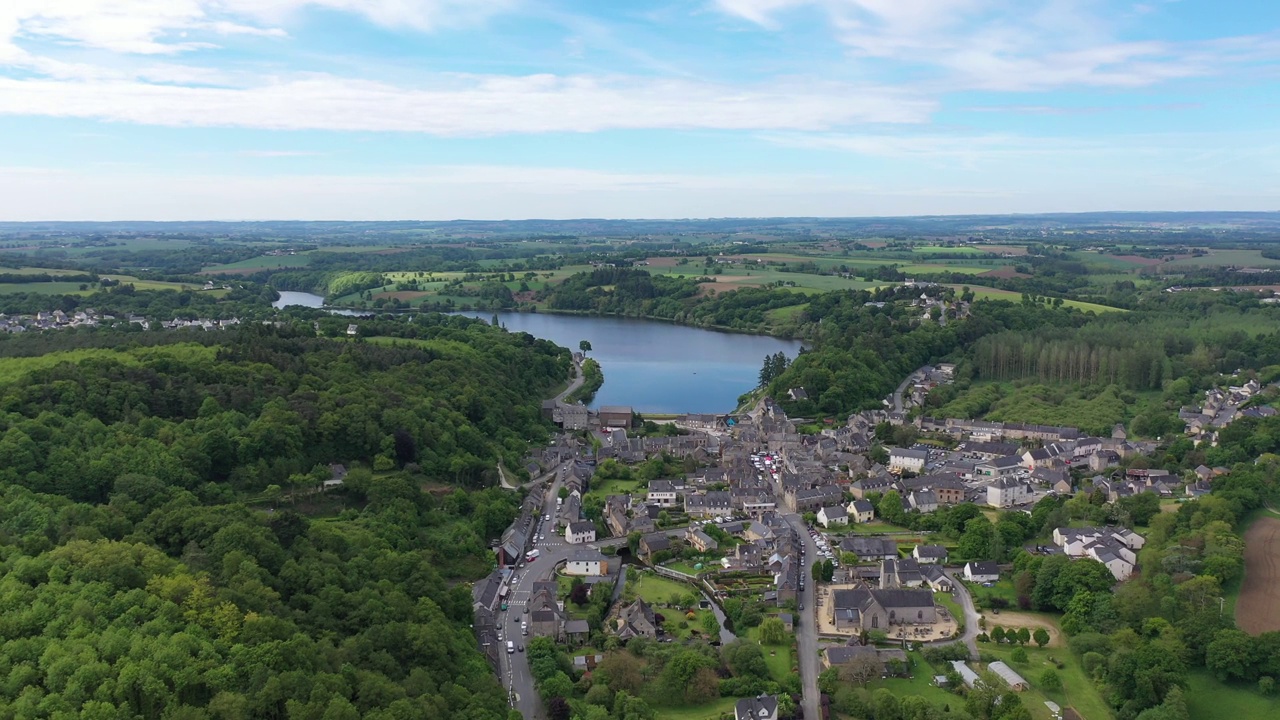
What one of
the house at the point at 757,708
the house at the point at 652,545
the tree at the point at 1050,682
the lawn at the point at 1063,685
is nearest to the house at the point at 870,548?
the house at the point at 652,545

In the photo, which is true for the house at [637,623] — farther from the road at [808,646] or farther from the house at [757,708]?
the house at [757,708]

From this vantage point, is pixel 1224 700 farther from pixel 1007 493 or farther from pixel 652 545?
pixel 652 545

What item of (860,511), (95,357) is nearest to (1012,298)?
(860,511)

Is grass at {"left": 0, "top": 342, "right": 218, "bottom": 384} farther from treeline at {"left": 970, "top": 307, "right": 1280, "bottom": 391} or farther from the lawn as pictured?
treeline at {"left": 970, "top": 307, "right": 1280, "bottom": 391}

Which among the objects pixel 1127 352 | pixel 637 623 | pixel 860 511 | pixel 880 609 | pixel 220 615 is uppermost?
pixel 220 615

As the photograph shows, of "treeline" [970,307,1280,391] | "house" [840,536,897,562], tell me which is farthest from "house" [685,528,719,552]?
"treeline" [970,307,1280,391]

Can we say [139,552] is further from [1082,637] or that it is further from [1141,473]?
[1141,473]
